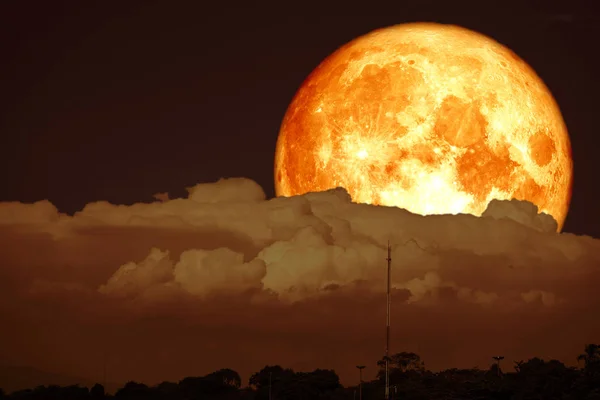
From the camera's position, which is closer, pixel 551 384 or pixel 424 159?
pixel 424 159

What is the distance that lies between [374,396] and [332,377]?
295 inches

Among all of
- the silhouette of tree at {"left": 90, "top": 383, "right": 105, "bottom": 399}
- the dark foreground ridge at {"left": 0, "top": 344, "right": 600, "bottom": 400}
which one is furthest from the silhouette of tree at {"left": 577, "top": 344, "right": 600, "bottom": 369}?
the silhouette of tree at {"left": 90, "top": 383, "right": 105, "bottom": 399}

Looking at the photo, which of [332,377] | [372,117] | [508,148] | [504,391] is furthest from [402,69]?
[332,377]

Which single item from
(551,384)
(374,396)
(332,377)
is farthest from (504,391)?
(332,377)

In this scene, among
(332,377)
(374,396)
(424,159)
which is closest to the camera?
(424,159)

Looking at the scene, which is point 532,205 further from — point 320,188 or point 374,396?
point 374,396

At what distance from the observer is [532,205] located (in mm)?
77375

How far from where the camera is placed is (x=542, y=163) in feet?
262

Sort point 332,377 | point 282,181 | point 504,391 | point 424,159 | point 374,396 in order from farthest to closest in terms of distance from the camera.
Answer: point 332,377, point 374,396, point 504,391, point 282,181, point 424,159

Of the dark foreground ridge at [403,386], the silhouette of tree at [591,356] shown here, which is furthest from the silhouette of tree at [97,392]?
the silhouette of tree at [591,356]

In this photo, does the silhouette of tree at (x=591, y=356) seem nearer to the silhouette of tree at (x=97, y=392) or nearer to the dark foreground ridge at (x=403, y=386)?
the dark foreground ridge at (x=403, y=386)

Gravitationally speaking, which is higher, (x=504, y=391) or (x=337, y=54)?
(x=337, y=54)

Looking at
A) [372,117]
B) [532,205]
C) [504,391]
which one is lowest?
[504,391]

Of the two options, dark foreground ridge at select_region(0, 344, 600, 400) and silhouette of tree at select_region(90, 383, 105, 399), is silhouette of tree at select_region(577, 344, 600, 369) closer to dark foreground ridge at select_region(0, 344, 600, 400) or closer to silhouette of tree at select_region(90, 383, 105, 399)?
dark foreground ridge at select_region(0, 344, 600, 400)
